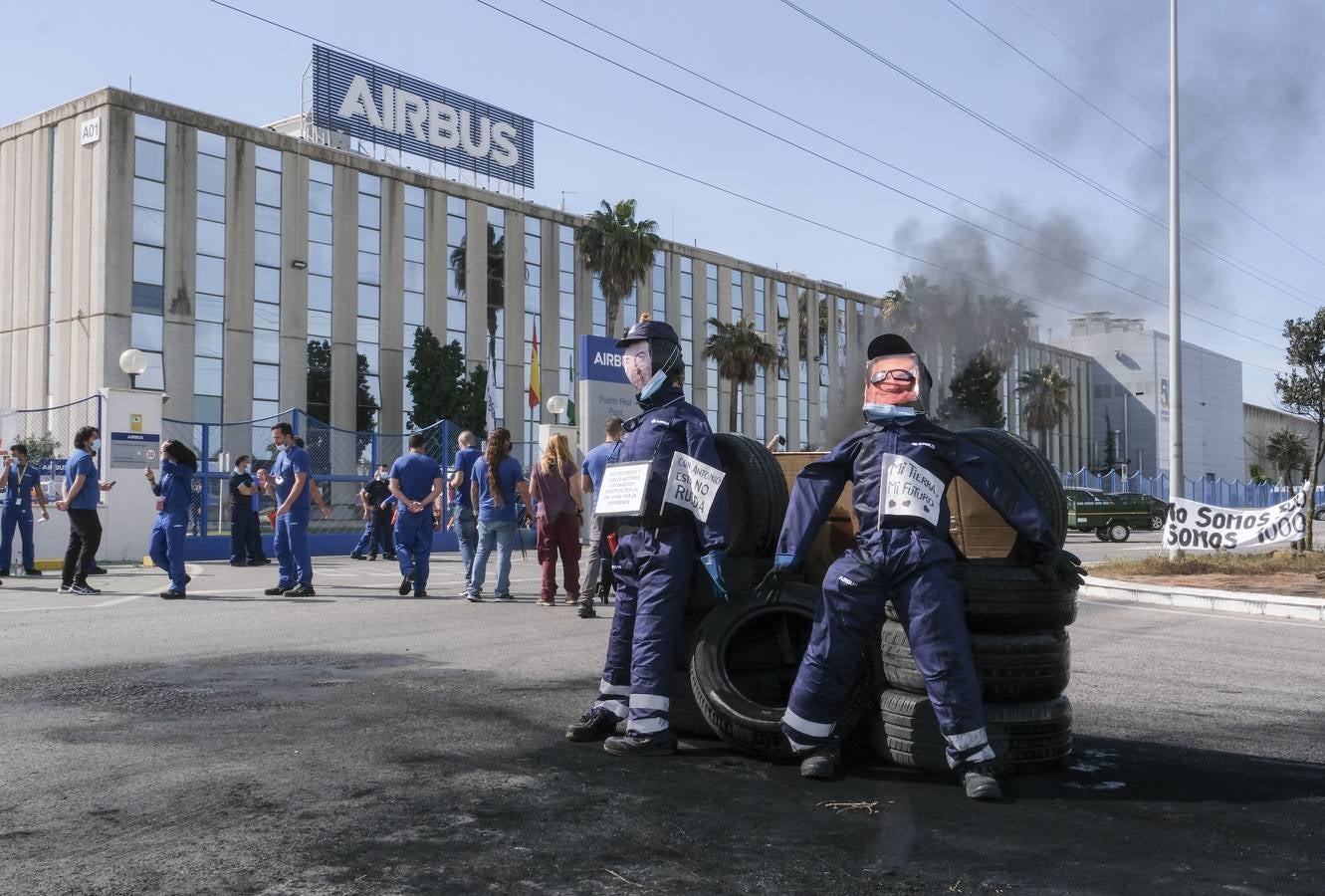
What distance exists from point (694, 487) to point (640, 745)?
3.84ft

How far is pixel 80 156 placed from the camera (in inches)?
1490

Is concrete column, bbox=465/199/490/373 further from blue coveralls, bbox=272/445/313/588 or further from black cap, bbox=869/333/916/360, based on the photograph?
black cap, bbox=869/333/916/360

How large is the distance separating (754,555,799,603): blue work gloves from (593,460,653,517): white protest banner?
2.23ft

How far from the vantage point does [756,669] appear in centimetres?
564

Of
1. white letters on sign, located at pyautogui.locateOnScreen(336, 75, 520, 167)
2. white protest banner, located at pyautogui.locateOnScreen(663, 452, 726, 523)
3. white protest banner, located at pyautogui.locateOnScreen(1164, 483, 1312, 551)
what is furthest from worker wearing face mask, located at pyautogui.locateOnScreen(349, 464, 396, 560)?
white letters on sign, located at pyautogui.locateOnScreen(336, 75, 520, 167)

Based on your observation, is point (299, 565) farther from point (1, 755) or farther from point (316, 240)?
point (316, 240)

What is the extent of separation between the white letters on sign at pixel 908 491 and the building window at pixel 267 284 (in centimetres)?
3893

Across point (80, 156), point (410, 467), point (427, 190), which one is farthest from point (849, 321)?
point (410, 467)

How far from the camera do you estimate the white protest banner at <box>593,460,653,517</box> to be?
5.31 m

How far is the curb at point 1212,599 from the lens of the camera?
12531 mm

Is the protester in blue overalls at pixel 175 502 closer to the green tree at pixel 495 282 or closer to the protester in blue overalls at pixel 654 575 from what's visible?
the protester in blue overalls at pixel 654 575

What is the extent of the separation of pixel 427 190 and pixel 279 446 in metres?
36.0

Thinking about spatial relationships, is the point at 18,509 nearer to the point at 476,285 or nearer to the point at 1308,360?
the point at 1308,360

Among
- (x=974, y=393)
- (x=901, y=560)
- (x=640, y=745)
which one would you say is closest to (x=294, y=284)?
(x=974, y=393)
